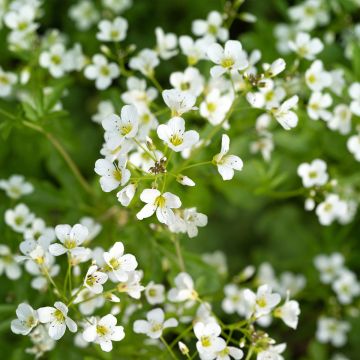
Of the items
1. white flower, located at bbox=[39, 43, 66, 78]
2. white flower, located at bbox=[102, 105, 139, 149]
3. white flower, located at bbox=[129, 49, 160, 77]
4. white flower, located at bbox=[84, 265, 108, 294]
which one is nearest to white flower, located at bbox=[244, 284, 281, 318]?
white flower, located at bbox=[84, 265, 108, 294]

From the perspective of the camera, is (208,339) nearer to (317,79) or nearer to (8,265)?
(8,265)

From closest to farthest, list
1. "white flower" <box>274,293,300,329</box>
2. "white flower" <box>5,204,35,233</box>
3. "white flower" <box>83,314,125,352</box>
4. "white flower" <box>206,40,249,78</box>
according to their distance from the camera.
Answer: "white flower" <box>83,314,125,352</box> < "white flower" <box>206,40,249,78</box> < "white flower" <box>274,293,300,329</box> < "white flower" <box>5,204,35,233</box>

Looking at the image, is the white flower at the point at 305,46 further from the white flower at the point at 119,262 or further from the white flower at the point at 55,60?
the white flower at the point at 119,262

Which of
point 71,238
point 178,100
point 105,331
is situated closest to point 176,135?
point 178,100

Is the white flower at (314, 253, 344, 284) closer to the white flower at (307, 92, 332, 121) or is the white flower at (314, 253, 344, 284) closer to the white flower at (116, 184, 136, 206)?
the white flower at (307, 92, 332, 121)

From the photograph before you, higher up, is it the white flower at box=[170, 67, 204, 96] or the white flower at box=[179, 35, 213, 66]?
the white flower at box=[179, 35, 213, 66]
